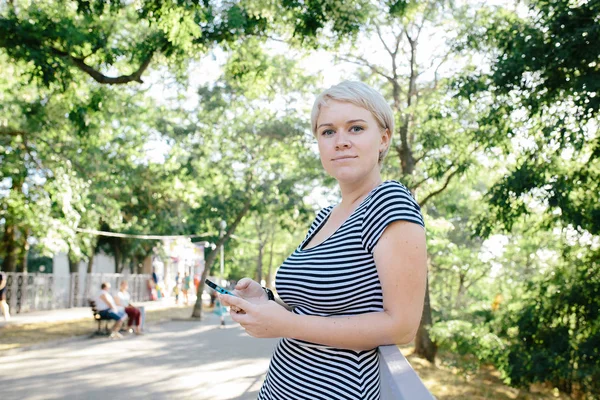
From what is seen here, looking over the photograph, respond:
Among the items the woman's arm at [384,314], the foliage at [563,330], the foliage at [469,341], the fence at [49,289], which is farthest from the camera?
the fence at [49,289]

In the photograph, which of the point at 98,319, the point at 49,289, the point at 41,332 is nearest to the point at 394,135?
the point at 98,319

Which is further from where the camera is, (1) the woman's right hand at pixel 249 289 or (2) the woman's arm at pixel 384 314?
(1) the woman's right hand at pixel 249 289

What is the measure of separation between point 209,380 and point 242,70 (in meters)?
5.98

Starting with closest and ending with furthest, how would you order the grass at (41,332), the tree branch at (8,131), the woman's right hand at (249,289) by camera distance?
1. the woman's right hand at (249,289)
2. the grass at (41,332)
3. the tree branch at (8,131)

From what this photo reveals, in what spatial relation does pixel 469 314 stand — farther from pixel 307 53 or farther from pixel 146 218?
pixel 146 218

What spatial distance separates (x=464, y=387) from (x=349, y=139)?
12.9 m

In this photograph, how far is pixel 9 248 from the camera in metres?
24.2

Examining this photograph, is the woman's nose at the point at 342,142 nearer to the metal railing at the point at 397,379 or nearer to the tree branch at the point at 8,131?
the metal railing at the point at 397,379

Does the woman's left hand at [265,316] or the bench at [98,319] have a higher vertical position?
the woman's left hand at [265,316]

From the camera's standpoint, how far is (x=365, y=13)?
32.9ft

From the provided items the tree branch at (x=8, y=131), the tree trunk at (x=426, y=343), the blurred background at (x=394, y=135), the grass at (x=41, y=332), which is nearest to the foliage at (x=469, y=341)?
the blurred background at (x=394, y=135)

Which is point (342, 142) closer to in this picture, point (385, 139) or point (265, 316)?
point (385, 139)

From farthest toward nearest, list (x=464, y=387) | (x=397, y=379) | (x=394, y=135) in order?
1. (x=464, y=387)
2. (x=394, y=135)
3. (x=397, y=379)

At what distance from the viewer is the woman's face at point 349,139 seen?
1.77 meters
